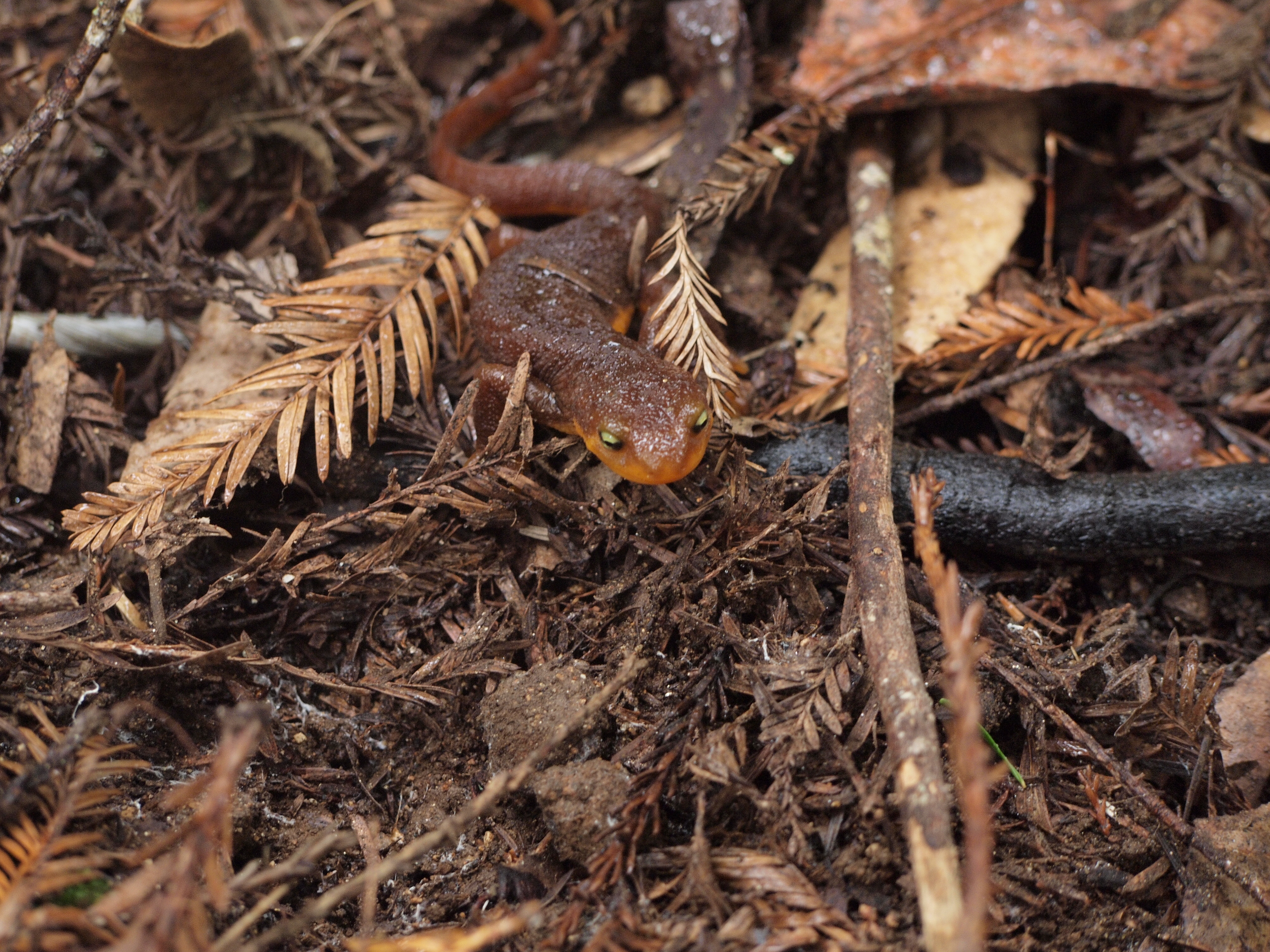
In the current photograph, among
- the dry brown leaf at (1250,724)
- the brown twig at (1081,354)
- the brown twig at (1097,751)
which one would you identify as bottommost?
the dry brown leaf at (1250,724)

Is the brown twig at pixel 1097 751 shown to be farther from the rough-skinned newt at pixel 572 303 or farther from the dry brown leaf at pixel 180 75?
the dry brown leaf at pixel 180 75

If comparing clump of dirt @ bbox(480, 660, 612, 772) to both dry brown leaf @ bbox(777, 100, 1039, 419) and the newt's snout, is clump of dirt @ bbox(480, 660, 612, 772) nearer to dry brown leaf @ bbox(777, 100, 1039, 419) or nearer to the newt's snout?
the newt's snout

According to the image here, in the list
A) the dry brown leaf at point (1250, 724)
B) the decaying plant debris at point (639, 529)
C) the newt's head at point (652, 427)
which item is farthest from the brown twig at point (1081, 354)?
the dry brown leaf at point (1250, 724)

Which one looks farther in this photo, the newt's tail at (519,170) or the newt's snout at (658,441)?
the newt's tail at (519,170)

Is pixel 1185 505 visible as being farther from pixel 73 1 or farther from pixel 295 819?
pixel 73 1

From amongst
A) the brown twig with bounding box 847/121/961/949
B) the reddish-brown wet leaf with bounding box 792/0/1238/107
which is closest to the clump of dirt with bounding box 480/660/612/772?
the brown twig with bounding box 847/121/961/949

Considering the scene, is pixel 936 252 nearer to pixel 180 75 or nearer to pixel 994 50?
pixel 994 50
